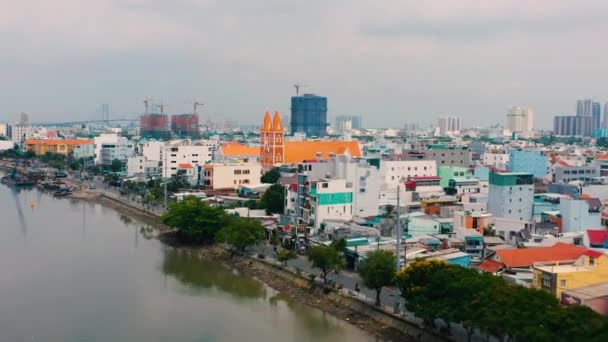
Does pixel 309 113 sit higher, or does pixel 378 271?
pixel 309 113

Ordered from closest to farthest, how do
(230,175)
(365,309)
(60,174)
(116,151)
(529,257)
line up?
(365,309)
(529,257)
(230,175)
(60,174)
(116,151)

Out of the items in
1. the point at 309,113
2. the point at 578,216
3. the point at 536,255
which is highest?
the point at 309,113

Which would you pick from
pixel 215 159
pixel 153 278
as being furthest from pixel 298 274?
pixel 215 159

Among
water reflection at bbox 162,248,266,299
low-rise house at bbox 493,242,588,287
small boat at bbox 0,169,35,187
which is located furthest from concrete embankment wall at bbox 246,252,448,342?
small boat at bbox 0,169,35,187

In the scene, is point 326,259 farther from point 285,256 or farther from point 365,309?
point 285,256

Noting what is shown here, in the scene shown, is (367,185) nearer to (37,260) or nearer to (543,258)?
(543,258)

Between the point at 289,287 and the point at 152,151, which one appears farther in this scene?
the point at 152,151

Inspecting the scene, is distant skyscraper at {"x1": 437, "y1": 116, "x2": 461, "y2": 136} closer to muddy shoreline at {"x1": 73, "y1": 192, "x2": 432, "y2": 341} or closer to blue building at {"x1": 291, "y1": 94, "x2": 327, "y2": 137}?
blue building at {"x1": 291, "y1": 94, "x2": 327, "y2": 137}

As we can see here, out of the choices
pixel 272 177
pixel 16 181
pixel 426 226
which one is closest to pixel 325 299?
pixel 426 226
